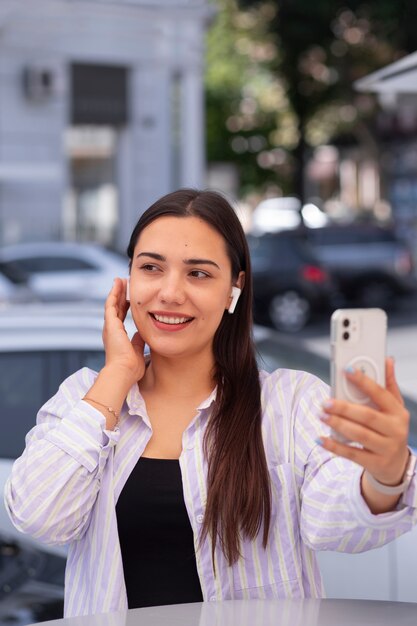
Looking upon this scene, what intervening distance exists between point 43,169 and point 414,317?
7.41 meters

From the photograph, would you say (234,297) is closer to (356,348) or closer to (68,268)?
(356,348)

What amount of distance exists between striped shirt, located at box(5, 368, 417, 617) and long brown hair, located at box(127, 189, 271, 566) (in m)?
0.03

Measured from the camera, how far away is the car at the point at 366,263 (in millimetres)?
19484

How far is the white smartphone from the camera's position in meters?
1.73

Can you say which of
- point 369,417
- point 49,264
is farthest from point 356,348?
point 49,264

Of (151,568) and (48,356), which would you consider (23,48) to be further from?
(151,568)

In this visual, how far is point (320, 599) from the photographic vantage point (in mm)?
2127

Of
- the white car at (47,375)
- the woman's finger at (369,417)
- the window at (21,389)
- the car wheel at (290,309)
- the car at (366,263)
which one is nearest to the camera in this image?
the woman's finger at (369,417)

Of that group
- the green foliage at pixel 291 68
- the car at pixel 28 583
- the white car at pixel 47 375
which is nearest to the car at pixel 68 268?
the green foliage at pixel 291 68

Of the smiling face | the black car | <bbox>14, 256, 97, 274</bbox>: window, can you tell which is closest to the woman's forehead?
the smiling face

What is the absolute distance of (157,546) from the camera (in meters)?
2.22

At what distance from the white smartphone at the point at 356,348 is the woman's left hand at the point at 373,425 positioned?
0.02 m

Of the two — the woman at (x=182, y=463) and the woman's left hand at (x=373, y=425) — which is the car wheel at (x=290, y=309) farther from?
the woman's left hand at (x=373, y=425)

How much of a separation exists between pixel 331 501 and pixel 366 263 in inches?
698
